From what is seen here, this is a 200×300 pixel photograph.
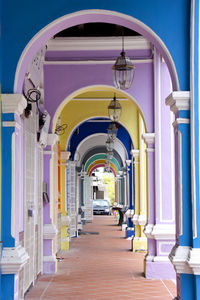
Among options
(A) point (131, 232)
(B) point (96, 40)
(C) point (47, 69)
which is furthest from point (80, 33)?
(A) point (131, 232)

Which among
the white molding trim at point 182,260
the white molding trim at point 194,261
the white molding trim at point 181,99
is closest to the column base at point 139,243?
the white molding trim at point 182,260

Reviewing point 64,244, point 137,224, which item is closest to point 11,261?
point 137,224

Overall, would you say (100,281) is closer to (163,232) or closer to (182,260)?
(163,232)

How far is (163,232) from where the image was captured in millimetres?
8547

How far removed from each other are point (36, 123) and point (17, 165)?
9.87 ft

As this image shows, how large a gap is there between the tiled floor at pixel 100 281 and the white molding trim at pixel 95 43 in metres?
4.38

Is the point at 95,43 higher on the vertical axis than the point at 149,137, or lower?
higher

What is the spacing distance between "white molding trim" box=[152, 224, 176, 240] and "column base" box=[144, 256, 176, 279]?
0.38 metres

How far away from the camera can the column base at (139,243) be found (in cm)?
1239

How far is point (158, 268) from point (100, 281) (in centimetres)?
107

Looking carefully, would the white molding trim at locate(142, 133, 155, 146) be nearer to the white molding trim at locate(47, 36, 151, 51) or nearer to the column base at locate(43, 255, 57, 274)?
the white molding trim at locate(47, 36, 151, 51)

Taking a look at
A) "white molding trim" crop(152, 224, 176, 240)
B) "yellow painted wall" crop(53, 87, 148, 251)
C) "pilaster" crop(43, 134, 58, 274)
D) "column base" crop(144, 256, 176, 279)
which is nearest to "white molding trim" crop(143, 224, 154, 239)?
"white molding trim" crop(152, 224, 176, 240)

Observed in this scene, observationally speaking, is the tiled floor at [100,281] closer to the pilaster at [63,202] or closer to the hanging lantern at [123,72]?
the pilaster at [63,202]

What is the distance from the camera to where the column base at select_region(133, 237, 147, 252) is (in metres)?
12.4
